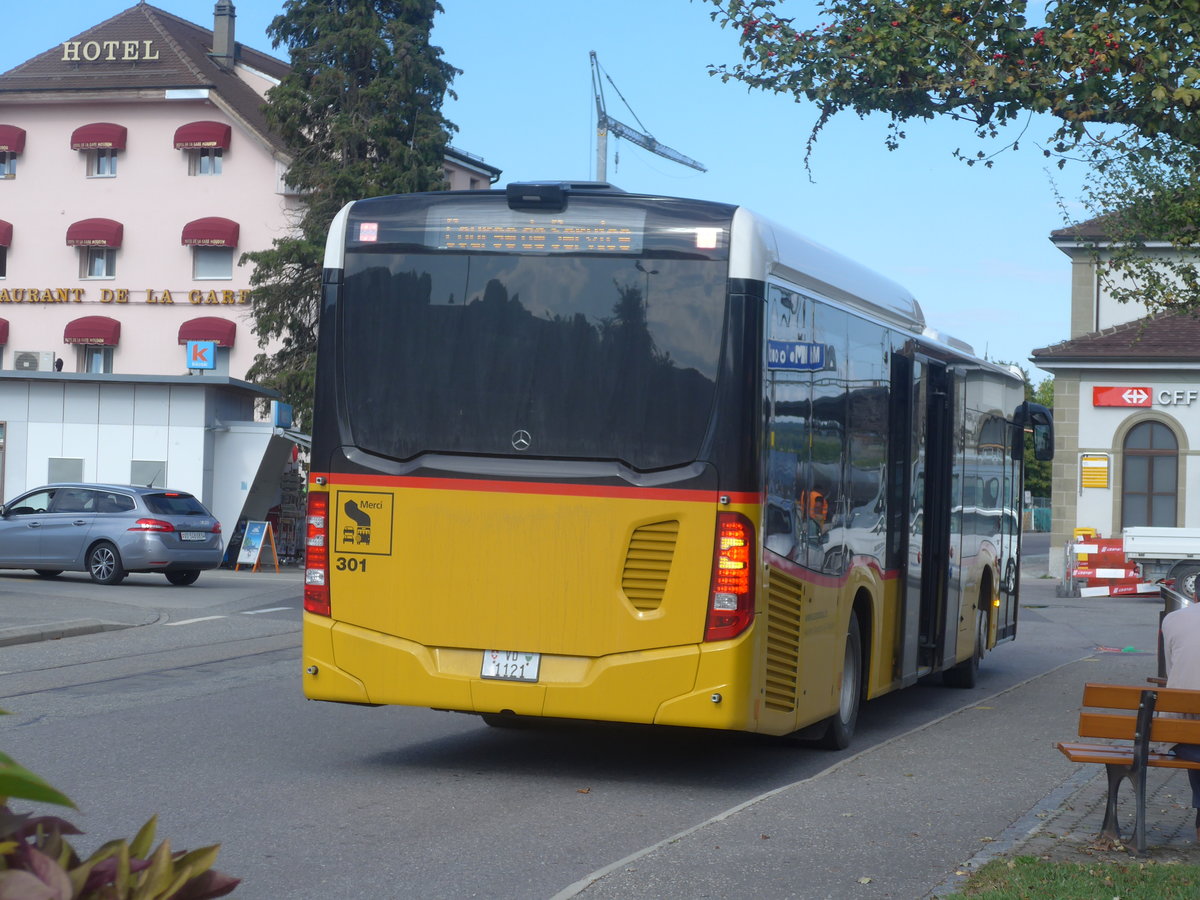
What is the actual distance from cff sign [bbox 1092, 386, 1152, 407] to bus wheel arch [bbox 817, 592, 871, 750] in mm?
31803

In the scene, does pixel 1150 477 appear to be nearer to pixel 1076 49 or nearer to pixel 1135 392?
pixel 1135 392

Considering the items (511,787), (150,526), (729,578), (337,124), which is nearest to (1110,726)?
(729,578)

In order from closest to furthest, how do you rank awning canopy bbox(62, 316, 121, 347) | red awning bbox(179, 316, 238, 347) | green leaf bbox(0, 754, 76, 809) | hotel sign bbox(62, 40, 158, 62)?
green leaf bbox(0, 754, 76, 809) < red awning bbox(179, 316, 238, 347) < awning canopy bbox(62, 316, 121, 347) < hotel sign bbox(62, 40, 158, 62)

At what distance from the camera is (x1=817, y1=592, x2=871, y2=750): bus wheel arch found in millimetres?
10680

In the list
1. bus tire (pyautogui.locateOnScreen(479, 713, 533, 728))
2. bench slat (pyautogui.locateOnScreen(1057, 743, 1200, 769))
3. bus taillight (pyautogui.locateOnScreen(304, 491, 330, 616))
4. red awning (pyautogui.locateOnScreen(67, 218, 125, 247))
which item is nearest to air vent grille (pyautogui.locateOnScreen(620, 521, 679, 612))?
bus taillight (pyautogui.locateOnScreen(304, 491, 330, 616))

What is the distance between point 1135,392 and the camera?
4094cm

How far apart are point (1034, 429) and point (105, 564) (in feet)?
50.2

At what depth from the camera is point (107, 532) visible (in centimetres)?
2636

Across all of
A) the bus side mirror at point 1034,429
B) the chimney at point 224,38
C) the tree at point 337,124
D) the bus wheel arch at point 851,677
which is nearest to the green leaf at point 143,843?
A: the bus wheel arch at point 851,677

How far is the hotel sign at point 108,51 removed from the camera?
5822 cm

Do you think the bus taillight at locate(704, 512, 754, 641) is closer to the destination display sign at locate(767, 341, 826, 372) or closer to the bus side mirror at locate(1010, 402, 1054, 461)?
the destination display sign at locate(767, 341, 826, 372)

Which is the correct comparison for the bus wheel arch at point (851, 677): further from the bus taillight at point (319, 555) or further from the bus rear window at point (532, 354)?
the bus taillight at point (319, 555)

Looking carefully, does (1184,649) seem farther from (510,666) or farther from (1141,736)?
(510,666)

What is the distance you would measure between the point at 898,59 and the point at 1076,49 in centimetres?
151
